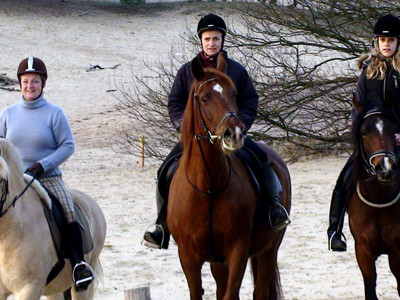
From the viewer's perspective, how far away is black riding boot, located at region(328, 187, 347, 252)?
6660 millimetres

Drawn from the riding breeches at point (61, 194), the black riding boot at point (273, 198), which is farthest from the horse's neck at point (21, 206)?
the black riding boot at point (273, 198)

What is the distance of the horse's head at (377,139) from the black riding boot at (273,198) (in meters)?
0.76

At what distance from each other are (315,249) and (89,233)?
4230 millimetres

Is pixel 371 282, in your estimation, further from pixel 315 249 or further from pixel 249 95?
pixel 315 249

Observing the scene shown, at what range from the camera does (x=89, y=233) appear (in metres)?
6.46

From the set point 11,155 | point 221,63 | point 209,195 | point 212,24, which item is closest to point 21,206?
point 11,155

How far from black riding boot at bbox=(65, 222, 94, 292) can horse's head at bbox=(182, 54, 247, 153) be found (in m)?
1.12

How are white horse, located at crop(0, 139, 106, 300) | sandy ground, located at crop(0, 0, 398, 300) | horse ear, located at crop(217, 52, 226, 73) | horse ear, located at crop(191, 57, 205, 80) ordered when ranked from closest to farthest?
white horse, located at crop(0, 139, 106, 300) → horse ear, located at crop(191, 57, 205, 80) → horse ear, located at crop(217, 52, 226, 73) → sandy ground, located at crop(0, 0, 398, 300)

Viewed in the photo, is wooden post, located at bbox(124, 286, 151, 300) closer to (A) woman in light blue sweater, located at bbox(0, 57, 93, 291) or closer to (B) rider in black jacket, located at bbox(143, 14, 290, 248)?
(A) woman in light blue sweater, located at bbox(0, 57, 93, 291)

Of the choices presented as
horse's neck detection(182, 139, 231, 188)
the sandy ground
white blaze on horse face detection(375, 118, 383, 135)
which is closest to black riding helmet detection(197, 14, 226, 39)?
horse's neck detection(182, 139, 231, 188)

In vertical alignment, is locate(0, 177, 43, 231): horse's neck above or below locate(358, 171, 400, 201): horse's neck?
below

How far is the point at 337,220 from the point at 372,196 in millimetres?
637

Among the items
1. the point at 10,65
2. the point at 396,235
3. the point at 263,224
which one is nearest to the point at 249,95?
the point at 263,224

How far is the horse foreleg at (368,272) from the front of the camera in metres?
6.19
